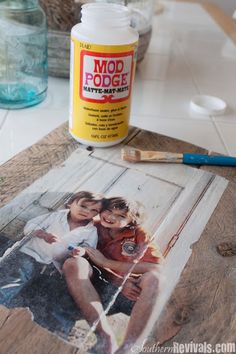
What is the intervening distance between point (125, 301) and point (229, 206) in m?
0.17

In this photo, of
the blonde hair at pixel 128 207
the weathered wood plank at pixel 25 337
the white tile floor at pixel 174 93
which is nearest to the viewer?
the weathered wood plank at pixel 25 337

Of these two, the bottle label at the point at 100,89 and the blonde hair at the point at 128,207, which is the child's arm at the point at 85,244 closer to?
the blonde hair at the point at 128,207

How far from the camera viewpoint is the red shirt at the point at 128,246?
14.8 inches

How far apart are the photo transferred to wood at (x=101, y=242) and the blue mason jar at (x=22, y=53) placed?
167mm

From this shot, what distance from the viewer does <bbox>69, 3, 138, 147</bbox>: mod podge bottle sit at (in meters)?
0.47

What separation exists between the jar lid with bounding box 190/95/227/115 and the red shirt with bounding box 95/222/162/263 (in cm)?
31

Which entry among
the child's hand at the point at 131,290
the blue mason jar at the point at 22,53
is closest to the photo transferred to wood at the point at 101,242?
the child's hand at the point at 131,290

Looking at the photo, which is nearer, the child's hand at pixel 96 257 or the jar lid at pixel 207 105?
the child's hand at pixel 96 257

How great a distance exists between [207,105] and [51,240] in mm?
403

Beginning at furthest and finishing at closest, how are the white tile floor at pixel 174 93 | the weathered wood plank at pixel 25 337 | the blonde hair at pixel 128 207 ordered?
1. the white tile floor at pixel 174 93
2. the blonde hair at pixel 128 207
3. the weathered wood plank at pixel 25 337

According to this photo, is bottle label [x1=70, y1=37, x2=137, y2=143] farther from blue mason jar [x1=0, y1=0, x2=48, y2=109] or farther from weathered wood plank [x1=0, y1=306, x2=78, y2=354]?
weathered wood plank [x1=0, y1=306, x2=78, y2=354]

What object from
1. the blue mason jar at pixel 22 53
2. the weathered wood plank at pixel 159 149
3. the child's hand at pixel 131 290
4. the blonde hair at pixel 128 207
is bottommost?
the weathered wood plank at pixel 159 149

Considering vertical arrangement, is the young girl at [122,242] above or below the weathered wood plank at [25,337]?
below

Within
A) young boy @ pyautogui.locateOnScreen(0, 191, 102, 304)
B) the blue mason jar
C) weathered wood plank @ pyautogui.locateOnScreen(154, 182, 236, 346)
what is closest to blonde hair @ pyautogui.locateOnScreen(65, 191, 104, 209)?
young boy @ pyautogui.locateOnScreen(0, 191, 102, 304)
